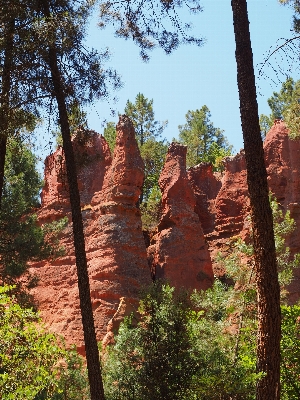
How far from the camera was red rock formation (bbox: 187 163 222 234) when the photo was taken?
3319cm

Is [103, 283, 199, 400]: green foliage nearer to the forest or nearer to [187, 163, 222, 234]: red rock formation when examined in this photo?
the forest

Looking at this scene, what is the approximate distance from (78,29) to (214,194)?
21262 mm

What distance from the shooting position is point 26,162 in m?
23.5

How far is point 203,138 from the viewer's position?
48969mm

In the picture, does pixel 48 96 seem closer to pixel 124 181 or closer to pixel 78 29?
pixel 78 29

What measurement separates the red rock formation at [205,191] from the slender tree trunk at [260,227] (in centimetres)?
2137

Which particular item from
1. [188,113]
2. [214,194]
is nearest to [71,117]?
[214,194]

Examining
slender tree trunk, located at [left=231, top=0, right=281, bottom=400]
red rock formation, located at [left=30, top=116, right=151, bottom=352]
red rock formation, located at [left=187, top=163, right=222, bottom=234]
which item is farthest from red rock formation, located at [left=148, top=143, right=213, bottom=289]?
slender tree trunk, located at [left=231, top=0, right=281, bottom=400]

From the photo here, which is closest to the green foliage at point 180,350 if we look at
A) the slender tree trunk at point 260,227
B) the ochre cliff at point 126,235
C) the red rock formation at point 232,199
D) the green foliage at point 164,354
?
the green foliage at point 164,354

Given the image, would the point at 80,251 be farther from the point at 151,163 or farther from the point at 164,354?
the point at 151,163

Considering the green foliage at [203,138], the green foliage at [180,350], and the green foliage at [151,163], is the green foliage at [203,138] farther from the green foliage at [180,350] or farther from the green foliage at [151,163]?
the green foliage at [180,350]

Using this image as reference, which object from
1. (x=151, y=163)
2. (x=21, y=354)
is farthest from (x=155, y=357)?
(x=151, y=163)

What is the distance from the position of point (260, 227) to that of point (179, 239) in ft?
54.3

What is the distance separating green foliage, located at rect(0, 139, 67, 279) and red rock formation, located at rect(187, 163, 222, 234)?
11803 mm
